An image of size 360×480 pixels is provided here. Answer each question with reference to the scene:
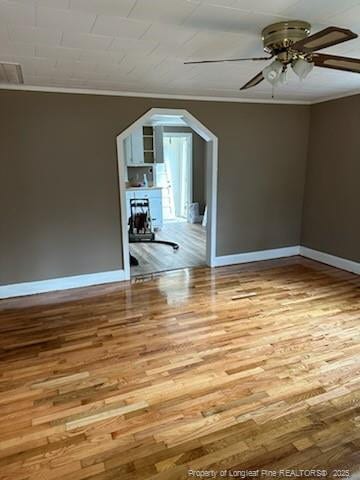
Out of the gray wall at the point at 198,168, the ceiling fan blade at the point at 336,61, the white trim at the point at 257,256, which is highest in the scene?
the ceiling fan blade at the point at 336,61

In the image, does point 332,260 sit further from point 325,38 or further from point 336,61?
point 325,38

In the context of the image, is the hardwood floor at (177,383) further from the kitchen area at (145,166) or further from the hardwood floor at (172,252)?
the kitchen area at (145,166)

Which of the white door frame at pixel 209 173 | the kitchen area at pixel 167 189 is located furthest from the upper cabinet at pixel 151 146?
the white door frame at pixel 209 173

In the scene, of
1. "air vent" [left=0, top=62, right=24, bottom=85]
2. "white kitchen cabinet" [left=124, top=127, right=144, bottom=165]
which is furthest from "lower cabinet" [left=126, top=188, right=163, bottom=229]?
"air vent" [left=0, top=62, right=24, bottom=85]

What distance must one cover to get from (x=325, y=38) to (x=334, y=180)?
10.8 ft

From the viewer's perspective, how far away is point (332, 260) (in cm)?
478

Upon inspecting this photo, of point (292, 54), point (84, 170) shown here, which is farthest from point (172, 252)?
point (292, 54)

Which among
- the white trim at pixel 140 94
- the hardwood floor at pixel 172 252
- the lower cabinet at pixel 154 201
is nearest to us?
the white trim at pixel 140 94

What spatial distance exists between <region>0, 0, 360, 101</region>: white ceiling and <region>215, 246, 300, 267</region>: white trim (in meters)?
2.43

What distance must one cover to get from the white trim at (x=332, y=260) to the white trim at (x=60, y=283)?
9.54ft

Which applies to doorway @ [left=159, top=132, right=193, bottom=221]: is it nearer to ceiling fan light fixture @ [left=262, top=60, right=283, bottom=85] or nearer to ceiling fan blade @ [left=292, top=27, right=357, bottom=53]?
ceiling fan light fixture @ [left=262, top=60, right=283, bottom=85]

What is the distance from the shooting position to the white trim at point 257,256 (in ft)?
16.1

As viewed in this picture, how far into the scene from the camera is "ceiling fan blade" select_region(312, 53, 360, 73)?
78.2 inches

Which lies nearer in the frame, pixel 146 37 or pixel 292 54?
pixel 292 54
